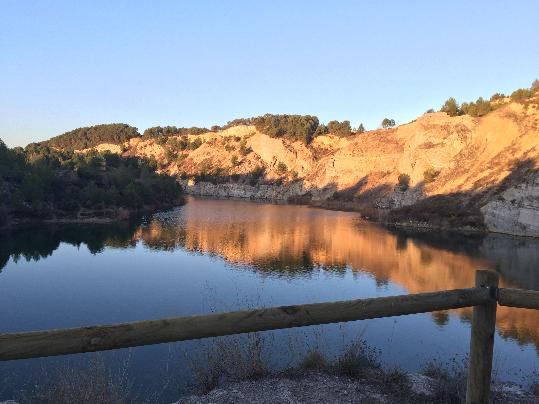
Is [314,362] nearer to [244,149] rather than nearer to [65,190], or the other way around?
[65,190]

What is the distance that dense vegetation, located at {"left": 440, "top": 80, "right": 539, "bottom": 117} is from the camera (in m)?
60.2

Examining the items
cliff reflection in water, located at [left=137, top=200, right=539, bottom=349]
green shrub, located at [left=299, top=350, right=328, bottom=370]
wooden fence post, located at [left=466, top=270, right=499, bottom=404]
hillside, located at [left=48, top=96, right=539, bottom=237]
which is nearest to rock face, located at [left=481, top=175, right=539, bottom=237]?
hillside, located at [left=48, top=96, right=539, bottom=237]

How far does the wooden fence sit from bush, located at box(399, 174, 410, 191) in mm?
64758

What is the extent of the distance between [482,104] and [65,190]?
60469 millimetres

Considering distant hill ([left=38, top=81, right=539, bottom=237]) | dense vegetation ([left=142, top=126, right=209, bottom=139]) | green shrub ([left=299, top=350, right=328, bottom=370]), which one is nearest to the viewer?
green shrub ([left=299, top=350, right=328, bottom=370])

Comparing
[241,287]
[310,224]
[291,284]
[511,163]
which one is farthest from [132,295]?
[511,163]

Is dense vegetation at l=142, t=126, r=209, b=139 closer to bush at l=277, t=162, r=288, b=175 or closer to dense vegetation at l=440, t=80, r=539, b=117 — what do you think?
bush at l=277, t=162, r=288, b=175

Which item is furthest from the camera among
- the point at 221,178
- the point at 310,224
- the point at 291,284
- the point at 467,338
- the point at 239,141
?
the point at 239,141

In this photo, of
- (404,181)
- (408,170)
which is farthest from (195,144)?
(404,181)

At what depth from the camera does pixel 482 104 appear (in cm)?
6781

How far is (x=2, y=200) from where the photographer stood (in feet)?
155

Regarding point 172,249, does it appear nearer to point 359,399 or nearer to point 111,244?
point 111,244

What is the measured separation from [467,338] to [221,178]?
101 meters

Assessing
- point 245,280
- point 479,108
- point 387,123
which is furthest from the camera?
point 387,123
